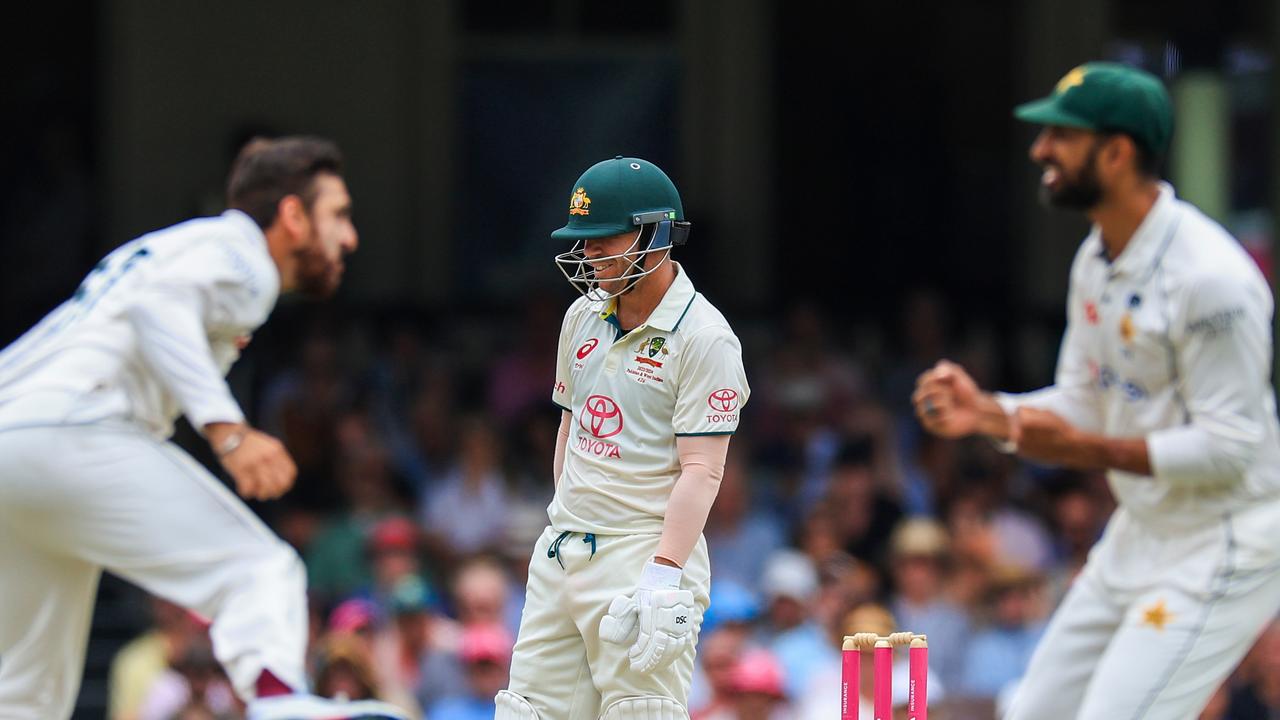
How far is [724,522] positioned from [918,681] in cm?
457

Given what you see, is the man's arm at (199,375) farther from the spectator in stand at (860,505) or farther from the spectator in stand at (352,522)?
the spectator in stand at (860,505)

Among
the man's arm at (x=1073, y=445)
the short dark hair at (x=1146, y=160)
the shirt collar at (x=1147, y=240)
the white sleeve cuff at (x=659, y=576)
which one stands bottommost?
the white sleeve cuff at (x=659, y=576)

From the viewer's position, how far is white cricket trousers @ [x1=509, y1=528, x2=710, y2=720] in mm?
4512

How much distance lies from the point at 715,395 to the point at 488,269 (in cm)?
790

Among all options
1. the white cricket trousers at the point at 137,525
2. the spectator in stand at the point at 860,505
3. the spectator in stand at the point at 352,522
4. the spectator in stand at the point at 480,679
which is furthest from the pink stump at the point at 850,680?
the spectator in stand at the point at 352,522

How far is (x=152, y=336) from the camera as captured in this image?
4816mm

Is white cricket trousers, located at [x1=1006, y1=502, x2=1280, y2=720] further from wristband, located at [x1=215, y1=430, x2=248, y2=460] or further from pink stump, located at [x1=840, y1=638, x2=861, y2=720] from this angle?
wristband, located at [x1=215, y1=430, x2=248, y2=460]

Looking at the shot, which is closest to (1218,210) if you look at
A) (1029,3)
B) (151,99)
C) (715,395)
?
(1029,3)

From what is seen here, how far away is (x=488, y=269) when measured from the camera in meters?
12.3

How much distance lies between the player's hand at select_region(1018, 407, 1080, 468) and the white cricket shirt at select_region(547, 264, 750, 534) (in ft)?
3.74

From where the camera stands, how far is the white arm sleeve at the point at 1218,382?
16.5ft

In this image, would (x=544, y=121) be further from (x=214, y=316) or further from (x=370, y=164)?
(x=214, y=316)

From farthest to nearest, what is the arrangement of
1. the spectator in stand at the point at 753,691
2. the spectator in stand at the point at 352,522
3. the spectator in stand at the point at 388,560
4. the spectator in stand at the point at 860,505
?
the spectator in stand at the point at 860,505 < the spectator in stand at the point at 352,522 < the spectator in stand at the point at 388,560 < the spectator in stand at the point at 753,691

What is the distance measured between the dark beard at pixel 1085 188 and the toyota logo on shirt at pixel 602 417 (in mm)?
1577
